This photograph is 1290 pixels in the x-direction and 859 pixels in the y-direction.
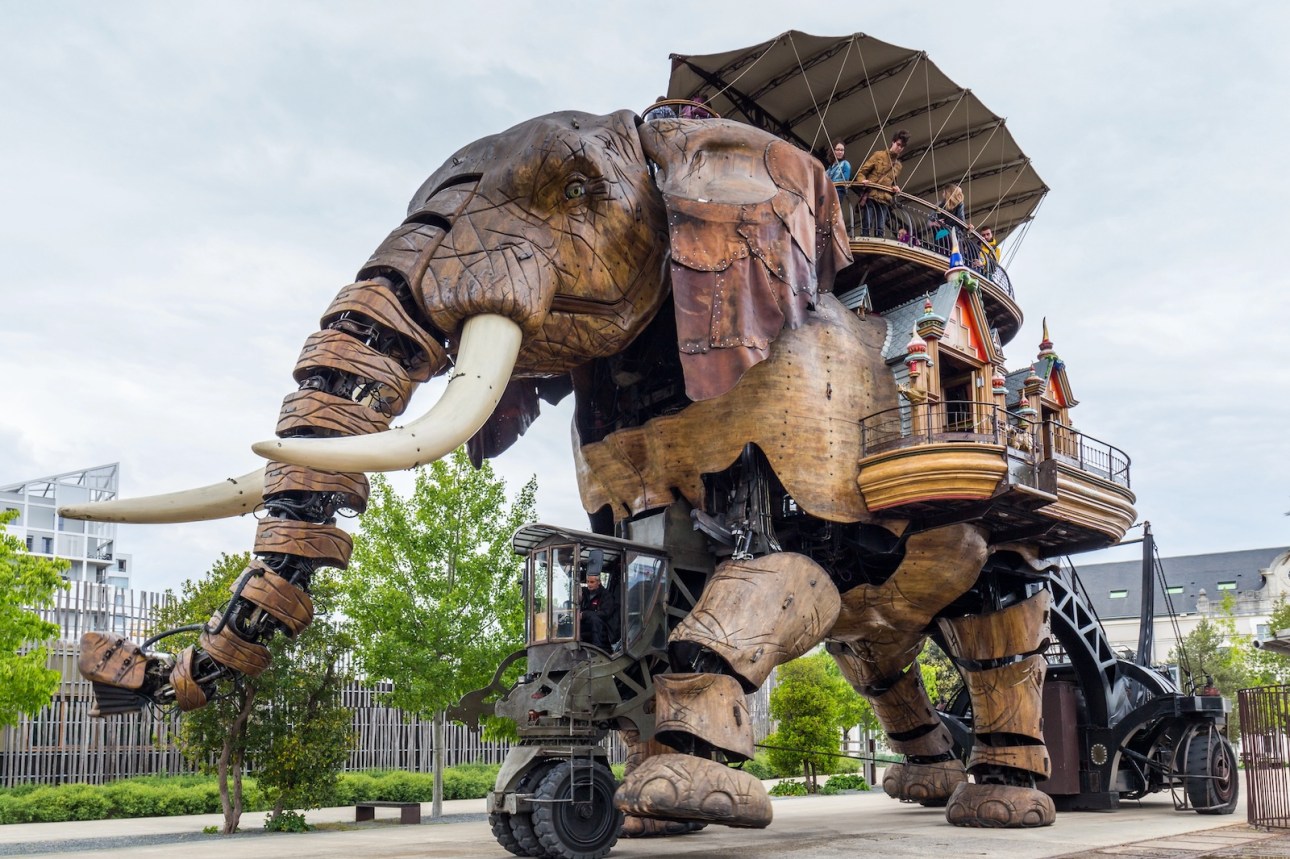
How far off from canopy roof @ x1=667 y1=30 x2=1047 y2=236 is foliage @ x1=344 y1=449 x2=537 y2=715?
750 centimetres

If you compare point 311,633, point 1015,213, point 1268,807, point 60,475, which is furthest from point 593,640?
point 60,475

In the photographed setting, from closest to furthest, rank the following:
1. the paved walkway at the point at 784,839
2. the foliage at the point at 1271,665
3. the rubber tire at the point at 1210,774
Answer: the paved walkway at the point at 784,839, the rubber tire at the point at 1210,774, the foliage at the point at 1271,665

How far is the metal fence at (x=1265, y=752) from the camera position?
533 inches

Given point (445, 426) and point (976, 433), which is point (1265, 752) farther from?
point (445, 426)

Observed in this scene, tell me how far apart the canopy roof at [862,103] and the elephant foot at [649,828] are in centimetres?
1024

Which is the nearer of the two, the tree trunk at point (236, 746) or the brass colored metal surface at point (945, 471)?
the brass colored metal surface at point (945, 471)

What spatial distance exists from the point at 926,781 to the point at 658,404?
810 cm

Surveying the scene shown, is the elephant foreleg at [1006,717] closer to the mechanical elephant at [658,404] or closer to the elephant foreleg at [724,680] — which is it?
the mechanical elephant at [658,404]

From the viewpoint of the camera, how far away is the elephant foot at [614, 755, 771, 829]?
1000 centimetres

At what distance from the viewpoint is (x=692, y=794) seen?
33.0 ft

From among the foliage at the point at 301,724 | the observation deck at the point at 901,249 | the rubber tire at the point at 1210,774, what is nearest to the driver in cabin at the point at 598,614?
the observation deck at the point at 901,249

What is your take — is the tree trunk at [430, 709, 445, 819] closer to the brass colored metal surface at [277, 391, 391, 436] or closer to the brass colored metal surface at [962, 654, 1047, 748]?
the brass colored metal surface at [962, 654, 1047, 748]

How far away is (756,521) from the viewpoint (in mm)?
12219

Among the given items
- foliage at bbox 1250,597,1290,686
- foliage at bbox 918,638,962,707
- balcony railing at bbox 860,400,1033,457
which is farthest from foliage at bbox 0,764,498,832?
foliage at bbox 1250,597,1290,686
